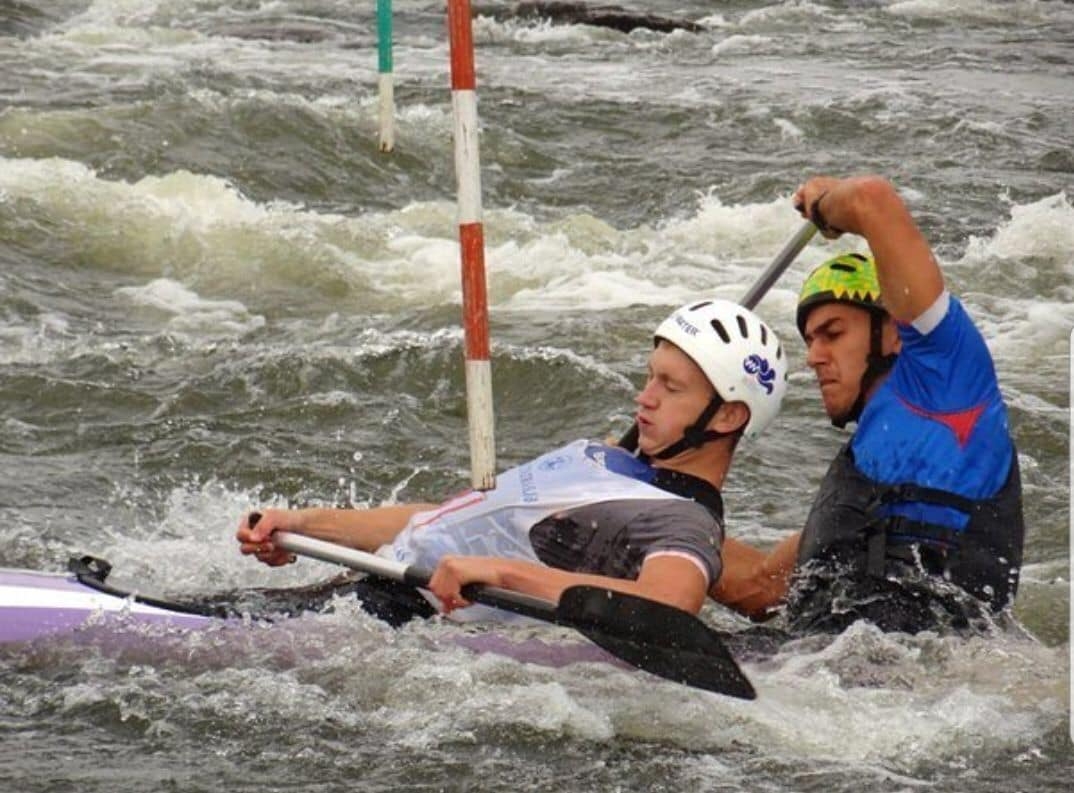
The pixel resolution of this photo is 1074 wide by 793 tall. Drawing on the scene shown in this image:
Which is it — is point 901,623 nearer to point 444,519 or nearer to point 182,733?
point 444,519

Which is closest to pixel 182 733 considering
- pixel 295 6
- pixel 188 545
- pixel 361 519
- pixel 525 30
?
pixel 361 519

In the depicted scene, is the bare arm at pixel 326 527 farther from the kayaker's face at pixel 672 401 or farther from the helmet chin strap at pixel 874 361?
the helmet chin strap at pixel 874 361

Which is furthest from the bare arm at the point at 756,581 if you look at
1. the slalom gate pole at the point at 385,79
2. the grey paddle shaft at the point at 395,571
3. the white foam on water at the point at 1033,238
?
the slalom gate pole at the point at 385,79

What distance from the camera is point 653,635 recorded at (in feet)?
17.6

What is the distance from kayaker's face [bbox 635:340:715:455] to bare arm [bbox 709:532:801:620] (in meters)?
0.63

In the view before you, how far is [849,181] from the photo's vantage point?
582 cm

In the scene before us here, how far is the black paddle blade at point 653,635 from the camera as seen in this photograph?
534 cm

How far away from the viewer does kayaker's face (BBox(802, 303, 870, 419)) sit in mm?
6062

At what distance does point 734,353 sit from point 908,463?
1.83 feet

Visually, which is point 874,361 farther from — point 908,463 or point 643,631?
point 643,631

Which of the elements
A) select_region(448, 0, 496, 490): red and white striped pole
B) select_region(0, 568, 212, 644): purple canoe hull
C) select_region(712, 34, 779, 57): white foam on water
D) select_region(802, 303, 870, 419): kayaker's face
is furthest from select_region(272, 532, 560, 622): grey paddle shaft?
select_region(712, 34, 779, 57): white foam on water

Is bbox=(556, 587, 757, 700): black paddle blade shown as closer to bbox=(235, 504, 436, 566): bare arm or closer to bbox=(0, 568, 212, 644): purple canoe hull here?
bbox=(235, 504, 436, 566): bare arm

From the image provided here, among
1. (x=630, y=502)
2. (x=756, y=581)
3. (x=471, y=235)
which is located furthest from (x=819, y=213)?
(x=471, y=235)

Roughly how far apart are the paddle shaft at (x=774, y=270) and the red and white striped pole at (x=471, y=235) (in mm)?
480
